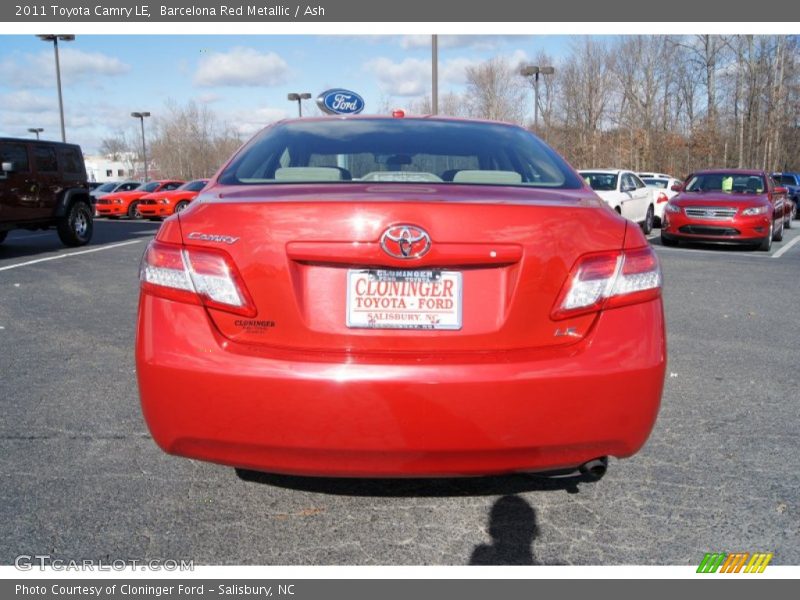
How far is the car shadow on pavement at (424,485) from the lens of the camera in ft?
9.70

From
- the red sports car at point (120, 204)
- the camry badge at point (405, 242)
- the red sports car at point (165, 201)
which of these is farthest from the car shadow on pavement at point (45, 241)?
the camry badge at point (405, 242)

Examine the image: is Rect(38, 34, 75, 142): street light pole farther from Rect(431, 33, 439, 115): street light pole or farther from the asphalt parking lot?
the asphalt parking lot

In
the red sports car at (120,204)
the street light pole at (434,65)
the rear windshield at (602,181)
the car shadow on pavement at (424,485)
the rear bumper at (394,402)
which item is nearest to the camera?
the rear bumper at (394,402)

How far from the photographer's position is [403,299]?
221 centimetres

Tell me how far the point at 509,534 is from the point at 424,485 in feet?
1.64

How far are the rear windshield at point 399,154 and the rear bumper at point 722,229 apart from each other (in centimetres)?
1080

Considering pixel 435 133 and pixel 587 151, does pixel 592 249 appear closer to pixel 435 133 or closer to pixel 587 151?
pixel 435 133

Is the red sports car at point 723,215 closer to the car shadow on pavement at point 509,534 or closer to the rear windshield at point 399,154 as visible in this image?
the rear windshield at point 399,154

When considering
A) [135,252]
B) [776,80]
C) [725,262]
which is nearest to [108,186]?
[135,252]

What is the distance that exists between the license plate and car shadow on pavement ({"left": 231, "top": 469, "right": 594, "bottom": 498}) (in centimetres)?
104

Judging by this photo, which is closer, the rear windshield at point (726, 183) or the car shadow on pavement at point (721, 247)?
the car shadow on pavement at point (721, 247)

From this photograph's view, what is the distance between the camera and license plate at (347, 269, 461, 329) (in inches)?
86.6

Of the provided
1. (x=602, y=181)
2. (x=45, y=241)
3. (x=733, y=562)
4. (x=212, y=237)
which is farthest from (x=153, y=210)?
(x=733, y=562)

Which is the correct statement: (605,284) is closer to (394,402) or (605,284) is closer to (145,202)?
(394,402)
